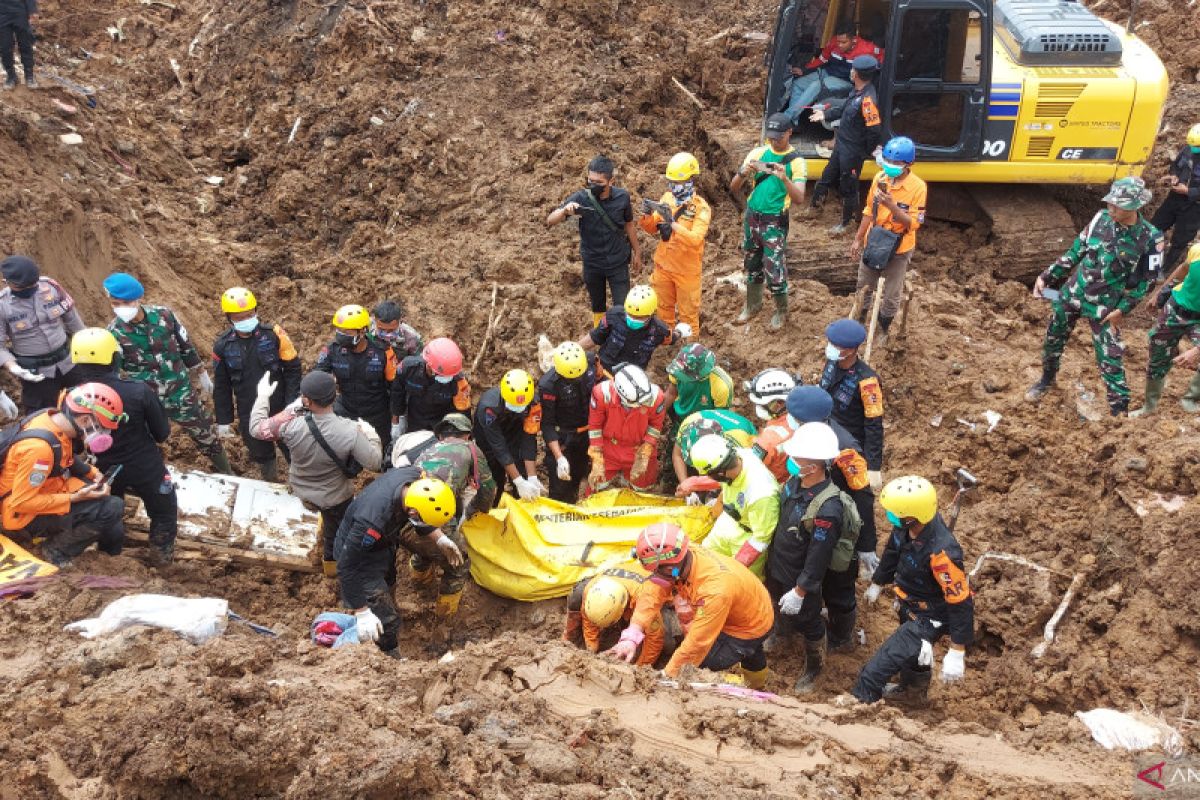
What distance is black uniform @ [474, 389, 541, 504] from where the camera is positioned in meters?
6.52

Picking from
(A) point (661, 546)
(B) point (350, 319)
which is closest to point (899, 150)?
(A) point (661, 546)

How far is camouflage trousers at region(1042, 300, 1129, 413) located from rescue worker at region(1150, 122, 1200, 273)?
2.41m

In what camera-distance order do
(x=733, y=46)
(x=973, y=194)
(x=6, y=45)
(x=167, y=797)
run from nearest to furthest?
(x=167, y=797) < (x=973, y=194) < (x=6, y=45) < (x=733, y=46)

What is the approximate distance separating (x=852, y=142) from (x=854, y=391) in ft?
11.1

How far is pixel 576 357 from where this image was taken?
6.61 metres

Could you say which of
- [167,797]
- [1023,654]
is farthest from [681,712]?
[1023,654]

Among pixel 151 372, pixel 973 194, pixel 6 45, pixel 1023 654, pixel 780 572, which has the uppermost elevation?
pixel 6 45

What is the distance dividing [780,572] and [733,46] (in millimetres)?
9922

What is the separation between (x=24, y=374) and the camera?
6.60 m

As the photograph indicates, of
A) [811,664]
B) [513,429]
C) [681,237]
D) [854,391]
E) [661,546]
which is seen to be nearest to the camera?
[661,546]

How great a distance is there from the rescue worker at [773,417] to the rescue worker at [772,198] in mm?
1923

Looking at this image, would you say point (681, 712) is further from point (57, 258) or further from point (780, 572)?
point (57, 258)

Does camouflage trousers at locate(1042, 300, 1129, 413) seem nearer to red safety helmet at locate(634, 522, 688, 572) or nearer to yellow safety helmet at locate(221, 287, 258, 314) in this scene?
red safety helmet at locate(634, 522, 688, 572)

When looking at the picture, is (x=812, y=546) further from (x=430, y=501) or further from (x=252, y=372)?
(x=252, y=372)
